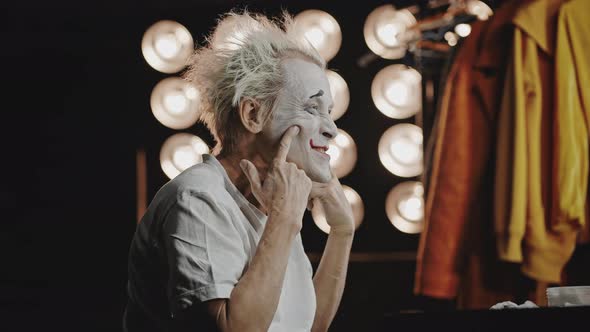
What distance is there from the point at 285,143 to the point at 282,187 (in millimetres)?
143

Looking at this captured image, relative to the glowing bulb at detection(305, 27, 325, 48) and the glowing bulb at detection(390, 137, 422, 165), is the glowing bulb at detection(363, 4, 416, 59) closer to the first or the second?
the glowing bulb at detection(305, 27, 325, 48)

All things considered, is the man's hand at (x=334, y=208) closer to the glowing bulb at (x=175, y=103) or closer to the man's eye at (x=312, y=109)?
the man's eye at (x=312, y=109)

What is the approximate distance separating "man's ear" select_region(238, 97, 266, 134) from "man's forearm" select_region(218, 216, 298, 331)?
0.32 meters

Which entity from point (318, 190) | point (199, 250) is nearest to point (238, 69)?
point (318, 190)

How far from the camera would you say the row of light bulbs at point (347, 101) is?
12.7 feet

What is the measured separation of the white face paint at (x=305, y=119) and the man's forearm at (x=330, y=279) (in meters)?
0.21

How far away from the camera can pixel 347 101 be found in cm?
405

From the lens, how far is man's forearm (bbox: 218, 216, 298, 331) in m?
1.58

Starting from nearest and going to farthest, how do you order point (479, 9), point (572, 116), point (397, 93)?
point (572, 116), point (479, 9), point (397, 93)

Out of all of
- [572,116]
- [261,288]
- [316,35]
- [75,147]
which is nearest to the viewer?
[261,288]

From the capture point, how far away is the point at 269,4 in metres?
4.37

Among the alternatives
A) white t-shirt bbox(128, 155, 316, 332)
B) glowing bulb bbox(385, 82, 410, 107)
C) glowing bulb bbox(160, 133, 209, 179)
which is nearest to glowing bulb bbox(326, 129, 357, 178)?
glowing bulb bbox(385, 82, 410, 107)

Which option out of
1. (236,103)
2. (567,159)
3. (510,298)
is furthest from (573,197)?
(236,103)

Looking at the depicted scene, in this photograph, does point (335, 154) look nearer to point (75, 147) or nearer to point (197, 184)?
point (75, 147)
